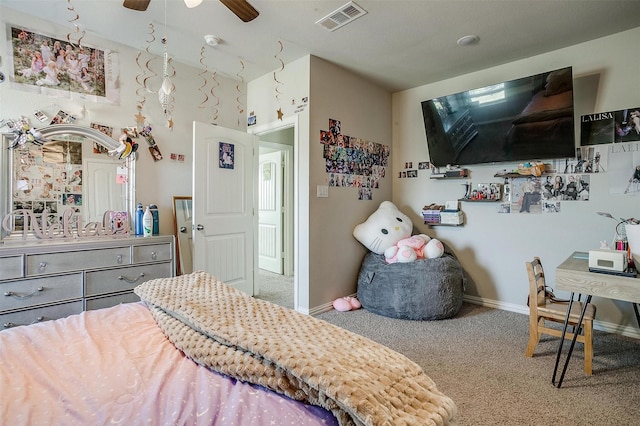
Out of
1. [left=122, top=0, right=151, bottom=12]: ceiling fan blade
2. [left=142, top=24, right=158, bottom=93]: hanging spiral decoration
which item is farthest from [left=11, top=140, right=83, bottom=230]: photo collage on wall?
[left=122, top=0, right=151, bottom=12]: ceiling fan blade

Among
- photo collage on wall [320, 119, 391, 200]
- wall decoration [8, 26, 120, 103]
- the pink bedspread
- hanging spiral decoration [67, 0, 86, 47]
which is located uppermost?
hanging spiral decoration [67, 0, 86, 47]

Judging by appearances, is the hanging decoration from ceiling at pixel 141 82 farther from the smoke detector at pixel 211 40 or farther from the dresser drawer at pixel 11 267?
the dresser drawer at pixel 11 267

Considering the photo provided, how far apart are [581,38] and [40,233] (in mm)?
4699

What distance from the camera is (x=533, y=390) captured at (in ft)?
6.22

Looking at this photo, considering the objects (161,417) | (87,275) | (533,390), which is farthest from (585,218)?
(87,275)

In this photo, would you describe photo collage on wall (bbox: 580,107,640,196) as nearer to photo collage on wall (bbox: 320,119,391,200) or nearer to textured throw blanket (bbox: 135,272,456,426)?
photo collage on wall (bbox: 320,119,391,200)

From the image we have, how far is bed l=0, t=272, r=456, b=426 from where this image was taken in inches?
28.5

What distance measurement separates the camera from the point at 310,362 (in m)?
0.76

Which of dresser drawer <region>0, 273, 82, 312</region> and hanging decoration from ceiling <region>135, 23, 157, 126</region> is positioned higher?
hanging decoration from ceiling <region>135, 23, 157, 126</region>

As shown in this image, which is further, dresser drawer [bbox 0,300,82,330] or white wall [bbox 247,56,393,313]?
white wall [bbox 247,56,393,313]

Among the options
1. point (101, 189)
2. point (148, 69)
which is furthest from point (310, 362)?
point (148, 69)

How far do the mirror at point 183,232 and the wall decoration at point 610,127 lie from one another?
3.81 m

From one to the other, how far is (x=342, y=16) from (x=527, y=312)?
323 centimetres

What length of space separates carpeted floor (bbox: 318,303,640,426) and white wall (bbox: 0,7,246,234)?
2.15m
